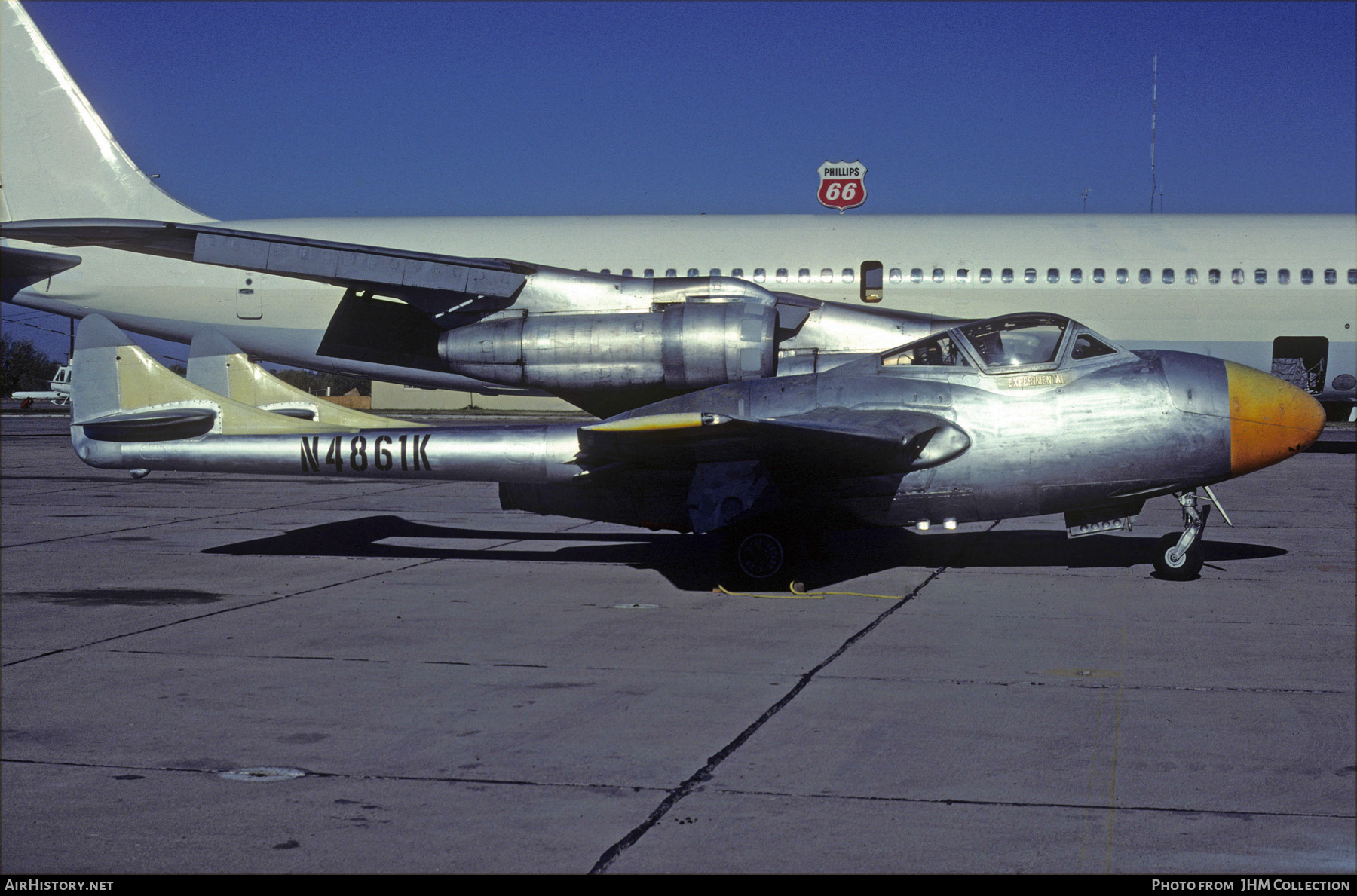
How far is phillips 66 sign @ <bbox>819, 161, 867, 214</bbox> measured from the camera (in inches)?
1491

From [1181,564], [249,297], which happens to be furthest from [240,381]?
[249,297]

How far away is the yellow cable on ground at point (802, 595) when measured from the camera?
33.3 ft

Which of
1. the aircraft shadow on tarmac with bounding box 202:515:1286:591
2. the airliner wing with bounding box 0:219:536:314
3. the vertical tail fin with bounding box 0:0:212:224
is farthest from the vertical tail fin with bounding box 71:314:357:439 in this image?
the vertical tail fin with bounding box 0:0:212:224

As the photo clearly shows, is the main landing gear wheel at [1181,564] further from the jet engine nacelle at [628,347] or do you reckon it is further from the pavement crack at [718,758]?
the jet engine nacelle at [628,347]

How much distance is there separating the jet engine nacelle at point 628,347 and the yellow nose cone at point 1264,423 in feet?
16.8

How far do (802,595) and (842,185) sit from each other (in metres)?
30.0

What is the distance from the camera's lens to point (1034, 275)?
938 inches

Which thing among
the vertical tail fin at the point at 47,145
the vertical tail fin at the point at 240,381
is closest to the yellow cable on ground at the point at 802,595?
the vertical tail fin at the point at 240,381

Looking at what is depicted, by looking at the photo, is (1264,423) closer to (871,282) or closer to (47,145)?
(871,282)

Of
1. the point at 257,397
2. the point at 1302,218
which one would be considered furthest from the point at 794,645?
the point at 1302,218

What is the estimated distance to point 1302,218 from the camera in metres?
24.5

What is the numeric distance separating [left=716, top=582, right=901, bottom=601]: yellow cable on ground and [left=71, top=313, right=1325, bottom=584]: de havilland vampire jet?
182mm

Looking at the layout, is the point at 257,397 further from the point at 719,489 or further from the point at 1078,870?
the point at 1078,870

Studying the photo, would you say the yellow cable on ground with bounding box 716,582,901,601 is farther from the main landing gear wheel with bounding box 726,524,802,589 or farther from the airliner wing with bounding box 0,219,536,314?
the airliner wing with bounding box 0,219,536,314
